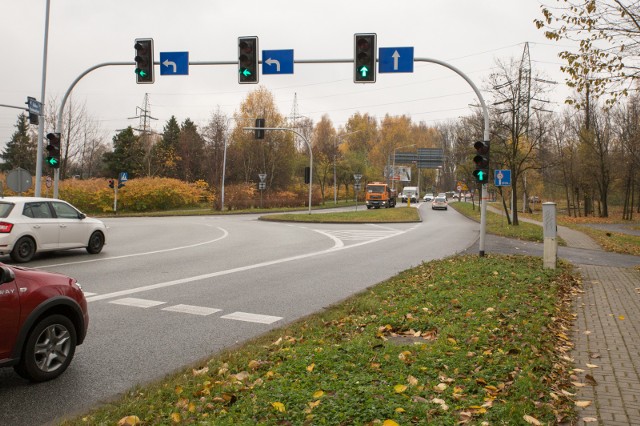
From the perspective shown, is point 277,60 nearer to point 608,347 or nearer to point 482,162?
point 482,162

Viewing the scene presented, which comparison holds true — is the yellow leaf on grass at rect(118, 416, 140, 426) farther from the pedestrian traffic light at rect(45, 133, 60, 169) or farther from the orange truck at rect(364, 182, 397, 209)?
the orange truck at rect(364, 182, 397, 209)

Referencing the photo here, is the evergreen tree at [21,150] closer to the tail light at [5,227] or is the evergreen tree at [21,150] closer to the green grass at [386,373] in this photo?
the tail light at [5,227]

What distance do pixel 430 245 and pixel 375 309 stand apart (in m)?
11.9

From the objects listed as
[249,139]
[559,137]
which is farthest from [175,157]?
[559,137]

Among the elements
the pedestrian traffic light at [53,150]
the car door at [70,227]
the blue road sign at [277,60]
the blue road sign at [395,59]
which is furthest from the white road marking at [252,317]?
the pedestrian traffic light at [53,150]

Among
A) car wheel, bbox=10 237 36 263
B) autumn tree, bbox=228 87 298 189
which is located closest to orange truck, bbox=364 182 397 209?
autumn tree, bbox=228 87 298 189

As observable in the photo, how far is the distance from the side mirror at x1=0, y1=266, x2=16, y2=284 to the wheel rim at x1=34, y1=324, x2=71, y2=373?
666 millimetres

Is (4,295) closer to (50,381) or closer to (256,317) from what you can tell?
(50,381)

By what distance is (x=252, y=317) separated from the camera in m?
7.40

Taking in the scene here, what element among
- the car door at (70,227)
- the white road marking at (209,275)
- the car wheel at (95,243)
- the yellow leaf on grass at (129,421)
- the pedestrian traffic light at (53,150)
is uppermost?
the pedestrian traffic light at (53,150)

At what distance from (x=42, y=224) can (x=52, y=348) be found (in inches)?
358

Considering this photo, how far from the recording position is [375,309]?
733cm

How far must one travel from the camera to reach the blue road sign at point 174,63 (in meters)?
15.1

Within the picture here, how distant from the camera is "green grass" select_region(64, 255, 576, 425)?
11.9 feet
